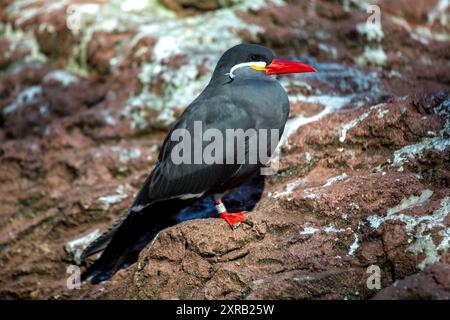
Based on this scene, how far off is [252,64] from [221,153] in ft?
2.82

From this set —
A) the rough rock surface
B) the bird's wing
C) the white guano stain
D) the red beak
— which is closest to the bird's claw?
the rough rock surface

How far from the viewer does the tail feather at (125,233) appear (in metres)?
4.64

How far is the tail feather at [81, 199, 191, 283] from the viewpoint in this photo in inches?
183

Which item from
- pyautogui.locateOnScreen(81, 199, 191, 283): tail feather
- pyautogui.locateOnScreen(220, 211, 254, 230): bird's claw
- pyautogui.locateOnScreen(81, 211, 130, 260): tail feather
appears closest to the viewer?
pyautogui.locateOnScreen(220, 211, 254, 230): bird's claw

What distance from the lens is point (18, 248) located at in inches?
213

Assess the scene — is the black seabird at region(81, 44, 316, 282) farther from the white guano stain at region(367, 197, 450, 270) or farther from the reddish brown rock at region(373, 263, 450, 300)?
the reddish brown rock at region(373, 263, 450, 300)

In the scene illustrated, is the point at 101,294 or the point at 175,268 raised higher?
the point at 175,268

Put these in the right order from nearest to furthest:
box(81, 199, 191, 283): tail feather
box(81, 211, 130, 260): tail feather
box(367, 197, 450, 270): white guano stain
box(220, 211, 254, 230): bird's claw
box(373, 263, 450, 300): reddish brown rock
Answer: box(373, 263, 450, 300): reddish brown rock < box(367, 197, 450, 270): white guano stain < box(220, 211, 254, 230): bird's claw < box(81, 199, 191, 283): tail feather < box(81, 211, 130, 260): tail feather

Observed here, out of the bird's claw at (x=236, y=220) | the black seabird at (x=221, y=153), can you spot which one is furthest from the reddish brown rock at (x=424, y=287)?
the black seabird at (x=221, y=153)

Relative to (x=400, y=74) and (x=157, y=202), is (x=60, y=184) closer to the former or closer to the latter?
(x=157, y=202)

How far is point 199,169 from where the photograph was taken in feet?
15.0

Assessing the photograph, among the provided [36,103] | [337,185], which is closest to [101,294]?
[337,185]

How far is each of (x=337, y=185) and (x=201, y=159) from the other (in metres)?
1.06

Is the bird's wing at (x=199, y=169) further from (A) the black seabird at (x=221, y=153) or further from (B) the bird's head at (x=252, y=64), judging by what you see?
(B) the bird's head at (x=252, y=64)
